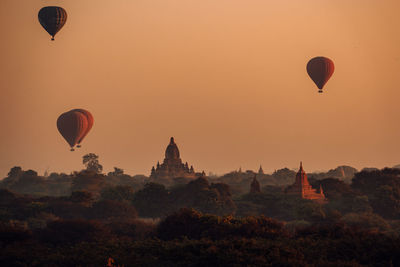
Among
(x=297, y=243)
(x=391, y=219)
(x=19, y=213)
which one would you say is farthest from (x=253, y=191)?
(x=297, y=243)

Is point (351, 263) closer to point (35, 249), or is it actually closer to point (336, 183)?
point (35, 249)

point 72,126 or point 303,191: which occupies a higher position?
point 72,126

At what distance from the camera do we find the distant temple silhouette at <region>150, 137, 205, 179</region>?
18312cm

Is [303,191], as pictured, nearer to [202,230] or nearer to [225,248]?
[202,230]

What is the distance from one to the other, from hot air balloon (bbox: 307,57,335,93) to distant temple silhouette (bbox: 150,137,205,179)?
63663mm

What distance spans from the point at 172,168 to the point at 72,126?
4719cm

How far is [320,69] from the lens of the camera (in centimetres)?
12862

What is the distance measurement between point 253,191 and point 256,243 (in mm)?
74902

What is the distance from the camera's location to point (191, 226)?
5697cm

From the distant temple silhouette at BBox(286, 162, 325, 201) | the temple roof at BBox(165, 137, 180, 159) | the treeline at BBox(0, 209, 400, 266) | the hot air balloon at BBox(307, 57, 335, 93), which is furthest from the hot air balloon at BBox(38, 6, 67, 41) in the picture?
the treeline at BBox(0, 209, 400, 266)

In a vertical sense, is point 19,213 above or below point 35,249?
above

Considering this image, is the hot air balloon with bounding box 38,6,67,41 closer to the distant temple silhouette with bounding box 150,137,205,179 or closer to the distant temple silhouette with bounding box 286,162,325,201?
the distant temple silhouette with bounding box 286,162,325,201

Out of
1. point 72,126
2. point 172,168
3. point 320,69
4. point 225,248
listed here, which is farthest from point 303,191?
point 172,168

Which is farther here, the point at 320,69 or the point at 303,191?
the point at 320,69
